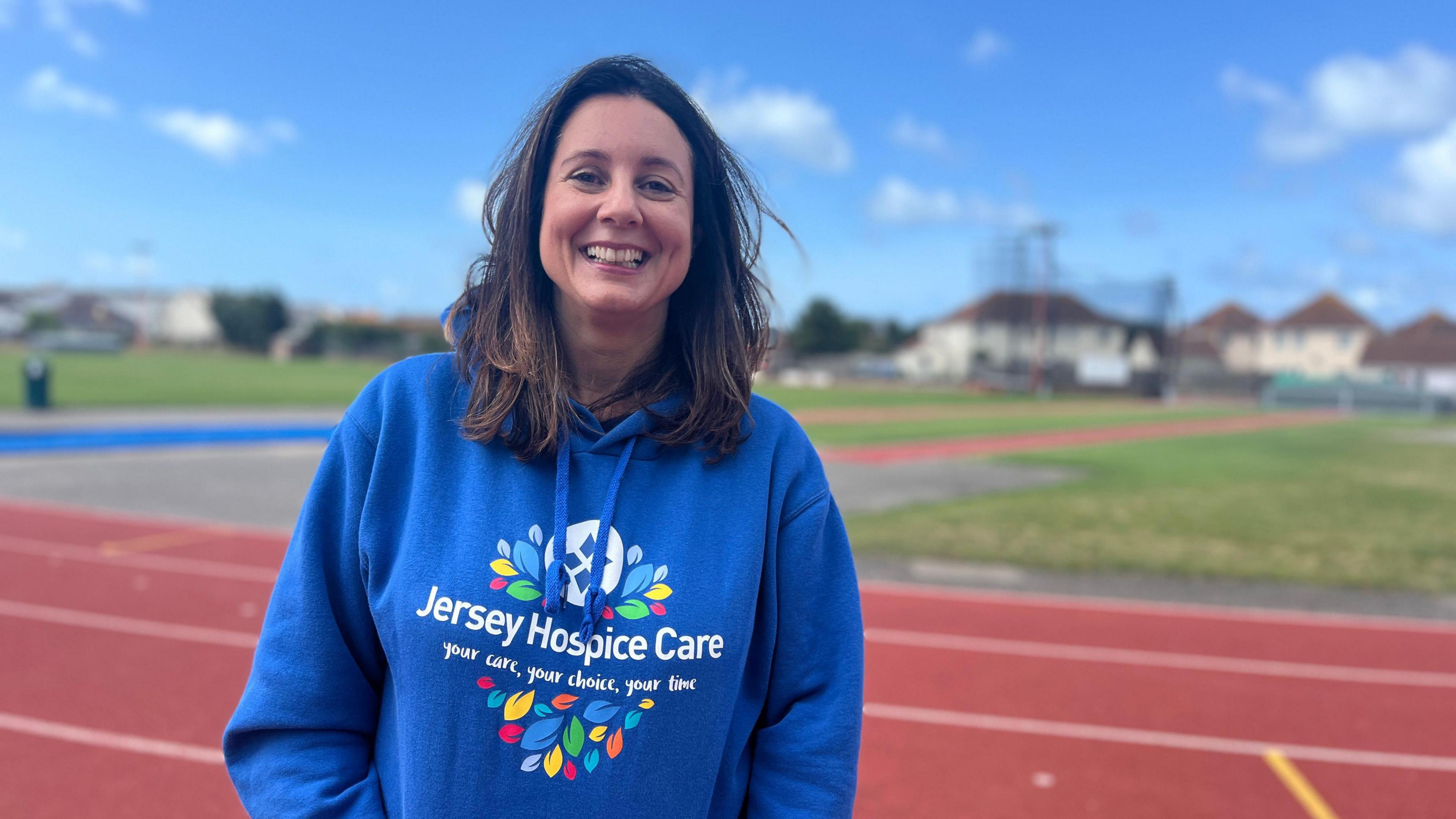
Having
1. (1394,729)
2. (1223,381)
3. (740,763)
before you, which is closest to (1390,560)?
(1394,729)

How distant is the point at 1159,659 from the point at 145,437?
15726 mm

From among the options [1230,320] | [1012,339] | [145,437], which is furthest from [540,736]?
[1230,320]

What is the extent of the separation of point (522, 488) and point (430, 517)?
5.2 inches

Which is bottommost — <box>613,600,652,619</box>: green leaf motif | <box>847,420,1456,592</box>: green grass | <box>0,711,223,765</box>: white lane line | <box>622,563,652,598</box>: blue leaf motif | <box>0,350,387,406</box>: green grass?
<box>0,711,223,765</box>: white lane line

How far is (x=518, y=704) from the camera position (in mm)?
1232

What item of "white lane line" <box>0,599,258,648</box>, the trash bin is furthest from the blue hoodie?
the trash bin

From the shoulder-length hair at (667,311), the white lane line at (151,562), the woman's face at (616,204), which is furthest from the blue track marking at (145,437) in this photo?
the woman's face at (616,204)

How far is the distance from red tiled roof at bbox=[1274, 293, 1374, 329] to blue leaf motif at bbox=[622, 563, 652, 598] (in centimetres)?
8455

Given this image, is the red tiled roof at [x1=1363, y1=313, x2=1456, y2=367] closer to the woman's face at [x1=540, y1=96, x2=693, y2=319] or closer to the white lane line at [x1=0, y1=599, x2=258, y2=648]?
the white lane line at [x1=0, y1=599, x2=258, y2=648]

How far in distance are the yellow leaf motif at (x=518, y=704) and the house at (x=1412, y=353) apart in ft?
233

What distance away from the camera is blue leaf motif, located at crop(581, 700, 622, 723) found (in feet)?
4.04

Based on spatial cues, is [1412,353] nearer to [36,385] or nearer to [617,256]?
[36,385]

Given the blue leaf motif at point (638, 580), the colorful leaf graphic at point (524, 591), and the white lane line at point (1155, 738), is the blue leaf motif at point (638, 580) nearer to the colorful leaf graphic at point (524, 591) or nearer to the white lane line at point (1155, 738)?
the colorful leaf graphic at point (524, 591)

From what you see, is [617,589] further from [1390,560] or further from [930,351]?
[930,351]
